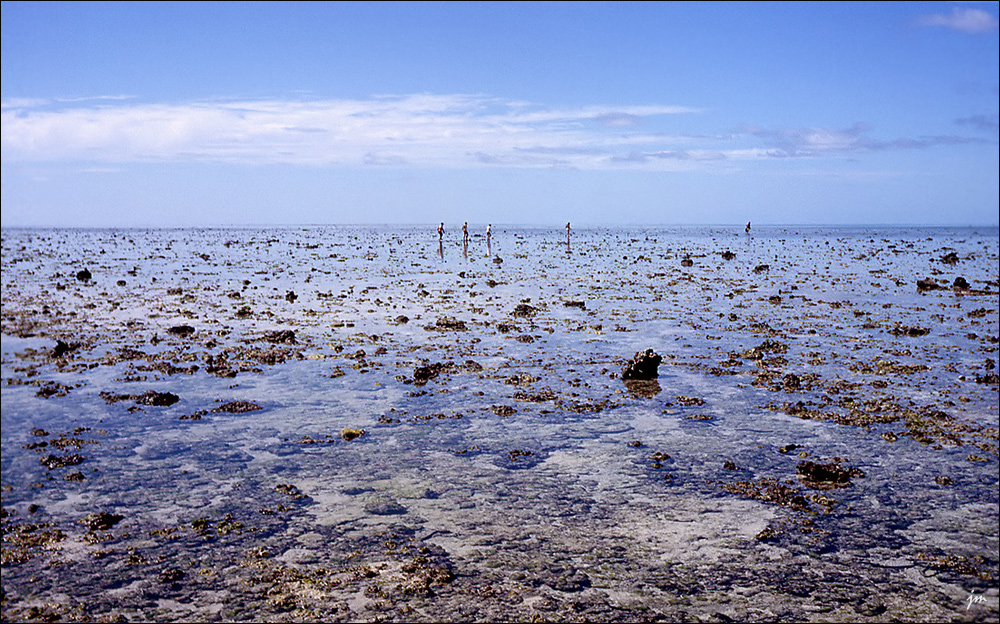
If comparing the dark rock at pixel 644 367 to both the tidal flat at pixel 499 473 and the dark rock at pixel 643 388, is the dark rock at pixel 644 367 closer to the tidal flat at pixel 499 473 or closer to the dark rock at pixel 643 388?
the tidal flat at pixel 499 473

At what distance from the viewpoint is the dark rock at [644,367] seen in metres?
19.2

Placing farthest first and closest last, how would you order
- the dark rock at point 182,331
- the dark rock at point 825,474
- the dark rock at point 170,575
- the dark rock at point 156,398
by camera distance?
the dark rock at point 182,331 → the dark rock at point 156,398 → the dark rock at point 825,474 → the dark rock at point 170,575

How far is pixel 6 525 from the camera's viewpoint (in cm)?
1017

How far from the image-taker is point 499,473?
41.2 feet

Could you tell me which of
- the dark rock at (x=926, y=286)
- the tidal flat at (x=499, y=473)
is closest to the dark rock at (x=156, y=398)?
the tidal flat at (x=499, y=473)

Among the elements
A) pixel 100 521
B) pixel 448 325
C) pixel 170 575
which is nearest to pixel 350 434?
pixel 100 521

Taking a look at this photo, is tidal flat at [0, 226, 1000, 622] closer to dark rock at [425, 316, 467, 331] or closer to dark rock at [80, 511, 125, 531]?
dark rock at [80, 511, 125, 531]

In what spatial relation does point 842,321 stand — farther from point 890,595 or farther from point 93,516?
point 93,516

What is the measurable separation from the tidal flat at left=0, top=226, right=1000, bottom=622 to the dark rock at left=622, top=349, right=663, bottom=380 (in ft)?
0.18

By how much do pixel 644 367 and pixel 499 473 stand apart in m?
7.88

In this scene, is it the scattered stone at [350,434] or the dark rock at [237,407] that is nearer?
the scattered stone at [350,434]

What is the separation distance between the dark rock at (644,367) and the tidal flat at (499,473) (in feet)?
0.18

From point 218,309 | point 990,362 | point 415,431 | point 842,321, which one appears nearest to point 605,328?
point 842,321

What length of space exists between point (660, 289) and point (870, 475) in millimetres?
32079
